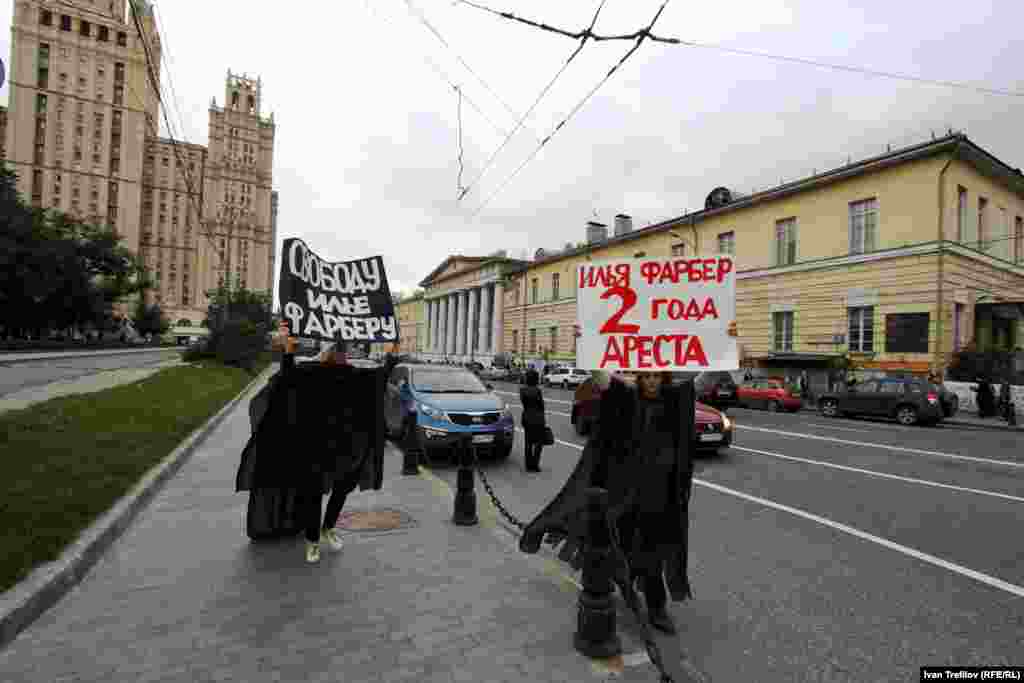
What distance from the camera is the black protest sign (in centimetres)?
434

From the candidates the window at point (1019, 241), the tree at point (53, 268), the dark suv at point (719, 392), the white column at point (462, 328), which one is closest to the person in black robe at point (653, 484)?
the dark suv at point (719, 392)

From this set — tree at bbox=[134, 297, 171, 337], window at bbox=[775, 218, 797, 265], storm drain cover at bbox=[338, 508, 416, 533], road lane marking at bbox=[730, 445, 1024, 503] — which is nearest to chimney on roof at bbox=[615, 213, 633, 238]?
window at bbox=[775, 218, 797, 265]

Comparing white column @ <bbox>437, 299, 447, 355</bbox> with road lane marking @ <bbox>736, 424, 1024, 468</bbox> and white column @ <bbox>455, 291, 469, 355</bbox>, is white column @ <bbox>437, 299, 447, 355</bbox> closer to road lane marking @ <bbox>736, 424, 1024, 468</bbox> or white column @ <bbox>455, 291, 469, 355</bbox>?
white column @ <bbox>455, 291, 469, 355</bbox>

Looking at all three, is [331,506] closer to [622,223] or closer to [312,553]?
[312,553]

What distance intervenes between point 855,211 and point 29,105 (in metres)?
110

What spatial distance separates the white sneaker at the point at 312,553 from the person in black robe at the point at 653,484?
95.3 inches

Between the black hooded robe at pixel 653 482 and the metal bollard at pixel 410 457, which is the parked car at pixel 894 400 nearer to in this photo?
the metal bollard at pixel 410 457

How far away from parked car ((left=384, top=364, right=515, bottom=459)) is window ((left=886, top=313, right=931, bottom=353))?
69.2 feet

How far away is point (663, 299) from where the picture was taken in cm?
347

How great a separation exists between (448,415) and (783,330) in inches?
992

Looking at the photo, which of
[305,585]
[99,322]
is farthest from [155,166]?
[305,585]

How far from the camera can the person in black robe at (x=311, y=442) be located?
4.32 metres

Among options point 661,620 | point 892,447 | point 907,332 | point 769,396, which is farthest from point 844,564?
point 907,332

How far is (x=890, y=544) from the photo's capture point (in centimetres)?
489
